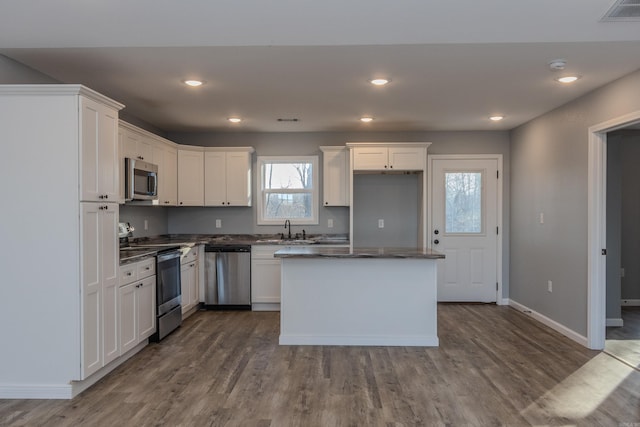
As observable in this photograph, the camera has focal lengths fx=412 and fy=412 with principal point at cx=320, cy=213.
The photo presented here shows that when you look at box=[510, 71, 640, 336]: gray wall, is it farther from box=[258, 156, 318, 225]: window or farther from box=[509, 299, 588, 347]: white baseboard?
box=[258, 156, 318, 225]: window

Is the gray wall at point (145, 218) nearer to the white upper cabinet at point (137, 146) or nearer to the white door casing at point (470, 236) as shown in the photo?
the white upper cabinet at point (137, 146)

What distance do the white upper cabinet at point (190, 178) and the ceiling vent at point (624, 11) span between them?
4696mm

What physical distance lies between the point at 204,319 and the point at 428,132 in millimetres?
3925

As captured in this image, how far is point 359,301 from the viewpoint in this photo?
3994 mm

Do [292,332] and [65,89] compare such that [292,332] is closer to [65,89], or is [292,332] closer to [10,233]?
[10,233]

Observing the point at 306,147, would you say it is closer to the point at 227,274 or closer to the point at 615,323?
the point at 227,274

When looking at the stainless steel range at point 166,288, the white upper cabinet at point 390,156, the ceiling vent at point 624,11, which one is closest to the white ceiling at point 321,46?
the ceiling vent at point 624,11

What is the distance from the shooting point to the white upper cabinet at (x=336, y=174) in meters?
5.70

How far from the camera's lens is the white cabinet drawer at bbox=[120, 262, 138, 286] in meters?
3.37

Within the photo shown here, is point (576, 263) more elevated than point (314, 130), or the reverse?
point (314, 130)

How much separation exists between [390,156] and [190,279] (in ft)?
9.88

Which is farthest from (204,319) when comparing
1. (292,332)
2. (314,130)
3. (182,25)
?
(182,25)

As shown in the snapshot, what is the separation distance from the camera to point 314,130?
583 cm

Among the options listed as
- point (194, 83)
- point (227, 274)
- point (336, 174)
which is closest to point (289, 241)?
point (227, 274)
